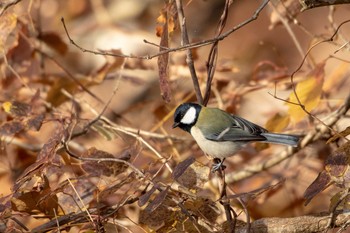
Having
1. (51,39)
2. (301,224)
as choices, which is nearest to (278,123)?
(301,224)

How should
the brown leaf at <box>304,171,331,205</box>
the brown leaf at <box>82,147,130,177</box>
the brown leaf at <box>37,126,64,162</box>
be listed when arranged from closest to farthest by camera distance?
the brown leaf at <box>304,171,331,205</box> → the brown leaf at <box>37,126,64,162</box> → the brown leaf at <box>82,147,130,177</box>

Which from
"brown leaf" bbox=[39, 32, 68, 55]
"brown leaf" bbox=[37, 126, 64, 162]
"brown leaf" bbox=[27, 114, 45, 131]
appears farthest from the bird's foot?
"brown leaf" bbox=[39, 32, 68, 55]

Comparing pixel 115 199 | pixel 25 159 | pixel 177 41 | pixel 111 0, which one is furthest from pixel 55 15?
pixel 115 199

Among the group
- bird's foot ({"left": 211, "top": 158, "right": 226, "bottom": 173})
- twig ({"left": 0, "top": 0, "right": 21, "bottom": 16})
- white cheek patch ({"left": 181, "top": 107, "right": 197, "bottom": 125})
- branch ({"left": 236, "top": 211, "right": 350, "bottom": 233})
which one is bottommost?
branch ({"left": 236, "top": 211, "right": 350, "bottom": 233})

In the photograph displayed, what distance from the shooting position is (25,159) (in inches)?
122

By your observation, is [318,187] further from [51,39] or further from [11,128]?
[51,39]

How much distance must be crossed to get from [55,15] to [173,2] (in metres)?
3.62

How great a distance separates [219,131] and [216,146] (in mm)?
64

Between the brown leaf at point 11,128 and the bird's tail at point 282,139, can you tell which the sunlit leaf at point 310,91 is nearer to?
the bird's tail at point 282,139

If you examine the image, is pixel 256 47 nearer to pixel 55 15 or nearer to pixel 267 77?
pixel 55 15

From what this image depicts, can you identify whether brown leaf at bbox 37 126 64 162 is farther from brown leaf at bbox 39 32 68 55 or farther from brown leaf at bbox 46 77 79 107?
brown leaf at bbox 39 32 68 55

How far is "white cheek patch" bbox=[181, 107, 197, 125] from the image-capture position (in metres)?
2.27

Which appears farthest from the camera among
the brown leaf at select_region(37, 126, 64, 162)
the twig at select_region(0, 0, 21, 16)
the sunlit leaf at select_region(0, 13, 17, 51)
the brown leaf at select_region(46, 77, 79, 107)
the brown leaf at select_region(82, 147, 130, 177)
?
the brown leaf at select_region(46, 77, 79, 107)

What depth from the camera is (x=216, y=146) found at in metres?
2.25
